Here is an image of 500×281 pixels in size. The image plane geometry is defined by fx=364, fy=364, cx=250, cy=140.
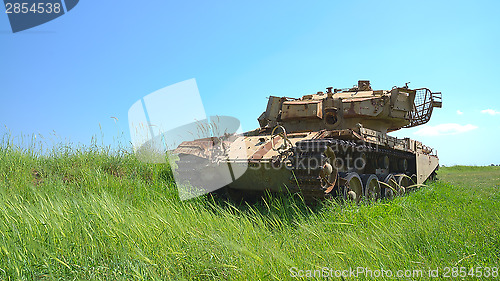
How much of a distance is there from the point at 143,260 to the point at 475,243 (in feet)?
10.8

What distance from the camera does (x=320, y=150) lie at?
5176 millimetres

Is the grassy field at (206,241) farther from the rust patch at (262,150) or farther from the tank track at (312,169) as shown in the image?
the rust patch at (262,150)

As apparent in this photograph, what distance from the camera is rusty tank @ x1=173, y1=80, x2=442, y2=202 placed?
5.44 meters

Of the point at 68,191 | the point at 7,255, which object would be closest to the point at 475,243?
the point at 7,255

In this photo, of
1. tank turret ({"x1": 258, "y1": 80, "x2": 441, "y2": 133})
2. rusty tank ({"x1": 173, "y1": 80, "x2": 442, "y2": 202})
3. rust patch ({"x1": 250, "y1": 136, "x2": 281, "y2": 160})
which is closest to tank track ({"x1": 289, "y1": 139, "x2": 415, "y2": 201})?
rusty tank ({"x1": 173, "y1": 80, "x2": 442, "y2": 202})

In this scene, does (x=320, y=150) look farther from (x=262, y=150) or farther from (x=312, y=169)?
(x=262, y=150)

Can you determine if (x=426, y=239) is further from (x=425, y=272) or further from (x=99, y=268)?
(x=99, y=268)

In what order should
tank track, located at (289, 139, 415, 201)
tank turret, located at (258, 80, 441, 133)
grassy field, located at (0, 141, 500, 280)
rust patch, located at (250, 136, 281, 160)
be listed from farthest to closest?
tank turret, located at (258, 80, 441, 133)
rust patch, located at (250, 136, 281, 160)
tank track, located at (289, 139, 415, 201)
grassy field, located at (0, 141, 500, 280)

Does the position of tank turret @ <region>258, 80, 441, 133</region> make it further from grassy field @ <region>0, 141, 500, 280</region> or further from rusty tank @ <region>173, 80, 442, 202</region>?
grassy field @ <region>0, 141, 500, 280</region>

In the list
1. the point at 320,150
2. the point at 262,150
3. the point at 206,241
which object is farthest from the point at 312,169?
the point at 206,241

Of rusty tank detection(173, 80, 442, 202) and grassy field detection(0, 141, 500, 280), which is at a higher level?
rusty tank detection(173, 80, 442, 202)

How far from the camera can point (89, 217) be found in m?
3.96

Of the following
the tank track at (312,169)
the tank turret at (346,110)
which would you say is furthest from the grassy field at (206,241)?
the tank turret at (346,110)

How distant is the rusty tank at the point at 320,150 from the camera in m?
5.44
